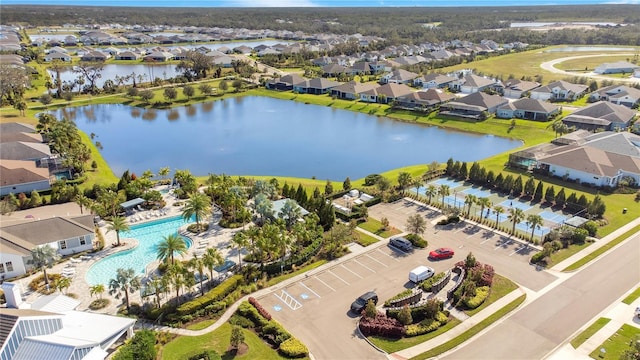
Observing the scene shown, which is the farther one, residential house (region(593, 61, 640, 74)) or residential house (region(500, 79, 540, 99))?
residential house (region(593, 61, 640, 74))

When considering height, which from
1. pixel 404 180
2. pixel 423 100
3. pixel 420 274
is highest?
pixel 423 100

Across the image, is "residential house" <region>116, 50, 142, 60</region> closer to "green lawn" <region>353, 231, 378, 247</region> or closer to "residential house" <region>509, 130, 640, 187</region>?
"residential house" <region>509, 130, 640, 187</region>

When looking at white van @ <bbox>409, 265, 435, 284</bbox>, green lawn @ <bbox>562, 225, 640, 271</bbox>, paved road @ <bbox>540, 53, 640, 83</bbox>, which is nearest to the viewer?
white van @ <bbox>409, 265, 435, 284</bbox>

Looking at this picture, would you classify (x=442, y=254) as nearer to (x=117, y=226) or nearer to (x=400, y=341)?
(x=400, y=341)

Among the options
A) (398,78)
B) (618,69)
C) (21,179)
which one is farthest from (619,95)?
(21,179)

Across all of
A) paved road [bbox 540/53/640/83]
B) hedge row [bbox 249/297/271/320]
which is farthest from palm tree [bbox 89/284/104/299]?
paved road [bbox 540/53/640/83]

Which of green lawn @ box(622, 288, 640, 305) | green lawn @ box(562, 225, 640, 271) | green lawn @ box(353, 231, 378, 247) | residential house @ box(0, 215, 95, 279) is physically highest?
residential house @ box(0, 215, 95, 279)

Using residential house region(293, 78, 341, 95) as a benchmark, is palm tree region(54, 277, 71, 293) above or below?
below

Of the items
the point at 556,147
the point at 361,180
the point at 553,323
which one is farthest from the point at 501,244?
the point at 556,147
